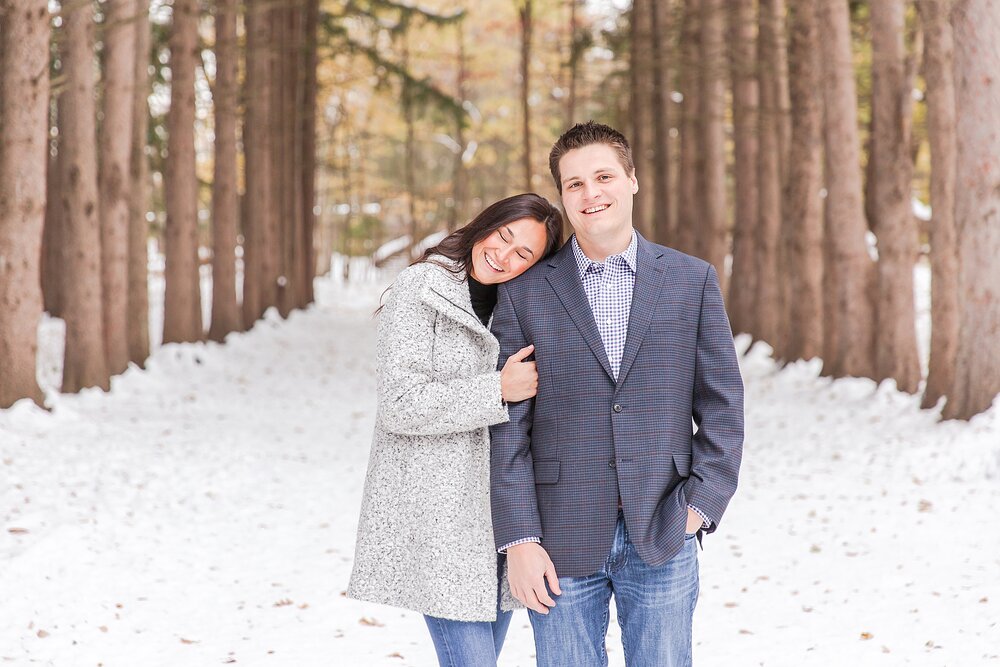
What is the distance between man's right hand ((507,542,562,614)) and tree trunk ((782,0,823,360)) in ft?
41.2

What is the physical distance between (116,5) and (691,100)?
10.4 meters

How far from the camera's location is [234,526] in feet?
23.4

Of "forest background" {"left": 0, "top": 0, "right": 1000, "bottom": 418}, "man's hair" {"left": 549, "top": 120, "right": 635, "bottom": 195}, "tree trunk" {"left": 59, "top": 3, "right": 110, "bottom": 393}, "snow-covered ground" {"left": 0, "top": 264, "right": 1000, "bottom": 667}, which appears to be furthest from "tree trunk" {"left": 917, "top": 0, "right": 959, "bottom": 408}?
"tree trunk" {"left": 59, "top": 3, "right": 110, "bottom": 393}

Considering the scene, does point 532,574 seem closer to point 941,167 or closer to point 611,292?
point 611,292

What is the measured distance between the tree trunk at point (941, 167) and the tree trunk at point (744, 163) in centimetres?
453

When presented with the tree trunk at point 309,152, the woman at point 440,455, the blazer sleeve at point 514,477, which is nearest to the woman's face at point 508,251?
the woman at point 440,455

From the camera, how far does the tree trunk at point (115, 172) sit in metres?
12.3

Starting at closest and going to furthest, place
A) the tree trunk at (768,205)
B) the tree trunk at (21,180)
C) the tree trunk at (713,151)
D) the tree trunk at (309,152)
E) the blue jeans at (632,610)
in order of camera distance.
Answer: the blue jeans at (632,610), the tree trunk at (21,180), the tree trunk at (768,205), the tree trunk at (713,151), the tree trunk at (309,152)

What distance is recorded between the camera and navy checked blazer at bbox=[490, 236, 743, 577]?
267 cm

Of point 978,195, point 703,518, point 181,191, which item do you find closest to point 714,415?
point 703,518

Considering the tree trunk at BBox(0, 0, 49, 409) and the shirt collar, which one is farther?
the tree trunk at BBox(0, 0, 49, 409)

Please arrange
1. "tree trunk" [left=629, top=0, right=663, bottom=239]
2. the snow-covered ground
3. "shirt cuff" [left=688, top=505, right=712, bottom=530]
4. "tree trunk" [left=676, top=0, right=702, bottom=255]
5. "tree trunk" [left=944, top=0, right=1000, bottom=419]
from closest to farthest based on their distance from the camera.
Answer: "shirt cuff" [left=688, top=505, right=712, bottom=530] → the snow-covered ground → "tree trunk" [left=944, top=0, right=1000, bottom=419] → "tree trunk" [left=676, top=0, right=702, bottom=255] → "tree trunk" [left=629, top=0, right=663, bottom=239]

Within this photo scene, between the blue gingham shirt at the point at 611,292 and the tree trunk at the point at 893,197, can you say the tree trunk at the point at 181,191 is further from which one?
the blue gingham shirt at the point at 611,292

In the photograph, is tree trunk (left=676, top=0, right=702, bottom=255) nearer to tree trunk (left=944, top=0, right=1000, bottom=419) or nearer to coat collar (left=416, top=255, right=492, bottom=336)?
tree trunk (left=944, top=0, right=1000, bottom=419)
